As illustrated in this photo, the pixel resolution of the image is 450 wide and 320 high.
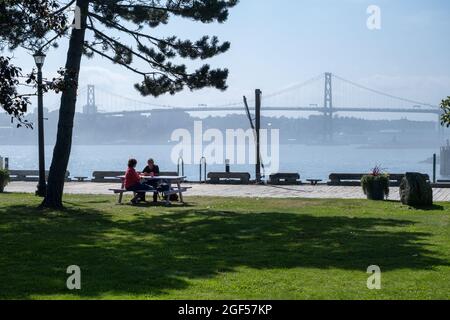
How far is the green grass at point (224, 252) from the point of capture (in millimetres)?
6469

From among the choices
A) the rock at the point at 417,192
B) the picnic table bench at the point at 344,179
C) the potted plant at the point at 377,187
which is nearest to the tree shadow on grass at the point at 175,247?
the rock at the point at 417,192

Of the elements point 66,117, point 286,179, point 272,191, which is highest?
point 66,117

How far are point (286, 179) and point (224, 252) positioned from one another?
16.2 meters

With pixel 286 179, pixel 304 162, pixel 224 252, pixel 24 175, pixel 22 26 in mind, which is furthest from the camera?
pixel 304 162

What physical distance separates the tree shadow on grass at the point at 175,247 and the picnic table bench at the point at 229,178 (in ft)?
38.6

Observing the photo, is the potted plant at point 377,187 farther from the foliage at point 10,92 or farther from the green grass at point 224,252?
the foliage at point 10,92

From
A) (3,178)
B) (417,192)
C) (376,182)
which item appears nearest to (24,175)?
(3,178)

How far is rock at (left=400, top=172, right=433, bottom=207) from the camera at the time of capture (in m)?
15.0

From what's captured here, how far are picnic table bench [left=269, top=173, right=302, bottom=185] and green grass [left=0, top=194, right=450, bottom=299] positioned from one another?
1019 cm

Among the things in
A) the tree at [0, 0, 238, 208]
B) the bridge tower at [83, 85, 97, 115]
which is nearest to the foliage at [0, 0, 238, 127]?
the tree at [0, 0, 238, 208]

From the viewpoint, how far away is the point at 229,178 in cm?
2506

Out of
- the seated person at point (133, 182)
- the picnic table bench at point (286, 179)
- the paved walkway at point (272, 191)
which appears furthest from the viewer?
the picnic table bench at point (286, 179)

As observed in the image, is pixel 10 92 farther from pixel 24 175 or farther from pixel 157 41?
pixel 24 175

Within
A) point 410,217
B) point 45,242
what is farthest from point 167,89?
point 45,242
